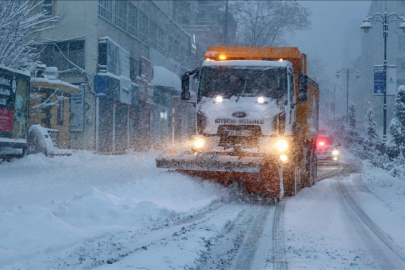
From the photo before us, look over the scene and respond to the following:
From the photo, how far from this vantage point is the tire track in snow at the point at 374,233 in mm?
5574

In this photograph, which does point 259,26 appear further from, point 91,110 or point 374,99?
point 374,99

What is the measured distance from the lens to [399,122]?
1002 inches

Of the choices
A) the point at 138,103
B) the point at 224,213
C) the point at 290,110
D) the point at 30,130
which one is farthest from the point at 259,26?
the point at 224,213

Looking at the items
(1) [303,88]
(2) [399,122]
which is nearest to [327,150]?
(2) [399,122]

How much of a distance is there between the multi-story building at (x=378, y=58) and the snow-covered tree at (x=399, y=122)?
124 cm

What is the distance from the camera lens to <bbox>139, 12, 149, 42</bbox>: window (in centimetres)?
3544

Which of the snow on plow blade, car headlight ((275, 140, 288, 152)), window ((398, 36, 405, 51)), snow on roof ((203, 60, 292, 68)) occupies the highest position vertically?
window ((398, 36, 405, 51))

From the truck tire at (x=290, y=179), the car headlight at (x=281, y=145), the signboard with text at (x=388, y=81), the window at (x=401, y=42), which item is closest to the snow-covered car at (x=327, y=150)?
the signboard with text at (x=388, y=81)

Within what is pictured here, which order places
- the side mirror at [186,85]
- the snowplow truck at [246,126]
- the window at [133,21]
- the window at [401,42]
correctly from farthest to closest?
1. the window at [401,42]
2. the window at [133,21]
3. the side mirror at [186,85]
4. the snowplow truck at [246,126]

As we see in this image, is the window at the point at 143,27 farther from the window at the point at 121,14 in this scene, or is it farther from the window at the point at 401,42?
the window at the point at 401,42

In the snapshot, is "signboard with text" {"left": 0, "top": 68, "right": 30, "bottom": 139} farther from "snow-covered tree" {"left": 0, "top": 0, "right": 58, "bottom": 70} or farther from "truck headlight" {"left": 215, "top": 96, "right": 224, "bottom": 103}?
"truck headlight" {"left": 215, "top": 96, "right": 224, "bottom": 103}

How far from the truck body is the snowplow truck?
6.47 metres

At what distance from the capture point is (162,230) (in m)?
6.63

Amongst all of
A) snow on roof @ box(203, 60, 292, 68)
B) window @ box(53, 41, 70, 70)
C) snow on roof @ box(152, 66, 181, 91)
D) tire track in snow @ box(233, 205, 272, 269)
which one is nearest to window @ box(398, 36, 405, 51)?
snow on roof @ box(152, 66, 181, 91)
